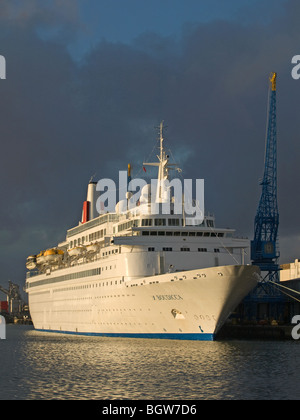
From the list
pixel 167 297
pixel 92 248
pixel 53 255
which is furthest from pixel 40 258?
pixel 167 297

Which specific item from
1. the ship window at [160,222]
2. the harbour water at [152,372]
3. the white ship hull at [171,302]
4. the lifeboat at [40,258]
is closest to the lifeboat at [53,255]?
the lifeboat at [40,258]

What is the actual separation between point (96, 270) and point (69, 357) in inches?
686

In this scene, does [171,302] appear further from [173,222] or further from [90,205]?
[90,205]

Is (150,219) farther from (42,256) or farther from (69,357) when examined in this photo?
(42,256)

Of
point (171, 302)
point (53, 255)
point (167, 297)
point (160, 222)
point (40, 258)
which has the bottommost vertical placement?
point (171, 302)

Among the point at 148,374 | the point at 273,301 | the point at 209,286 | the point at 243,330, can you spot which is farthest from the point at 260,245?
the point at 148,374

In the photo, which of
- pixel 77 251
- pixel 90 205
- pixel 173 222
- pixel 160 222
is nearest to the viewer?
pixel 160 222

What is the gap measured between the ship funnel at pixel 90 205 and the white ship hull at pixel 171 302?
18870 millimetres

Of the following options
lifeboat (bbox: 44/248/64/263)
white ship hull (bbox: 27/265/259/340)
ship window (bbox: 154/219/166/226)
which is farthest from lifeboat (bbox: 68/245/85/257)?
ship window (bbox: 154/219/166/226)

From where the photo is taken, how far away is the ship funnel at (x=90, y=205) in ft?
263

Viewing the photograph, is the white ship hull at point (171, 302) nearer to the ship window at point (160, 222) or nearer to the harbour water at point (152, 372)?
the harbour water at point (152, 372)

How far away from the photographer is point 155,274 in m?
52.4

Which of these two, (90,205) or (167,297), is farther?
(90,205)

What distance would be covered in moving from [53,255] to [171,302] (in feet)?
Answer: 110
